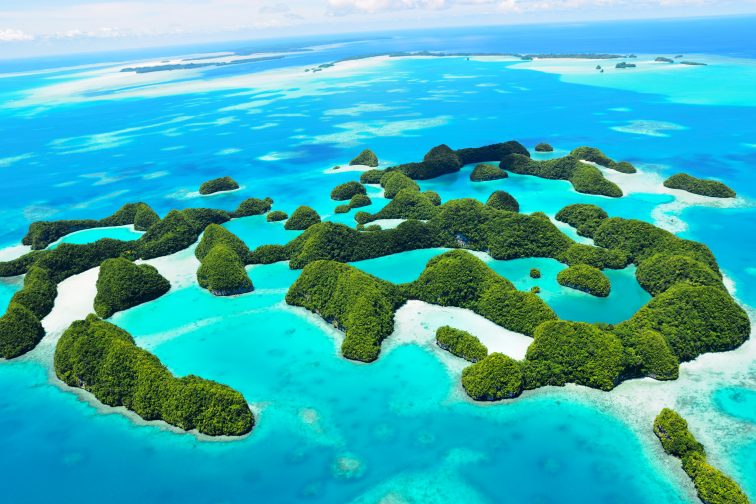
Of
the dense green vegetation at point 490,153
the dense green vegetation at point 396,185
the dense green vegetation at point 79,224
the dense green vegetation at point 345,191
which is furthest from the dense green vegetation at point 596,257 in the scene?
the dense green vegetation at point 79,224

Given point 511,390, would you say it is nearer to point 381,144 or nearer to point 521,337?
point 521,337

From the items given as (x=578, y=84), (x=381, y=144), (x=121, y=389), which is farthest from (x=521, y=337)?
(x=578, y=84)

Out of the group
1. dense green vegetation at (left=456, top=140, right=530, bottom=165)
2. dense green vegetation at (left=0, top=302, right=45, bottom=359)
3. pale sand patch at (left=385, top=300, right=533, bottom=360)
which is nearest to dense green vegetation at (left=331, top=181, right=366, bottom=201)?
dense green vegetation at (left=456, top=140, right=530, bottom=165)

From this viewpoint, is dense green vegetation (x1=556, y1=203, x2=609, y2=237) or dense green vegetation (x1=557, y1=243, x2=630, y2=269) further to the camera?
dense green vegetation (x1=556, y1=203, x2=609, y2=237)

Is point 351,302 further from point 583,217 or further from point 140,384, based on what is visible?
point 583,217

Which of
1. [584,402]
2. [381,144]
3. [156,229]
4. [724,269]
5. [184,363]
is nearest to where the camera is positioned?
[584,402]

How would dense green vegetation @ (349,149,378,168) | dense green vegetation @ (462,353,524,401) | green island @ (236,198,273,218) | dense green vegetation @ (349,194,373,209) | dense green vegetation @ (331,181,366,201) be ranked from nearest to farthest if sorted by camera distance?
dense green vegetation @ (462,353,524,401)
green island @ (236,198,273,218)
dense green vegetation @ (349,194,373,209)
dense green vegetation @ (331,181,366,201)
dense green vegetation @ (349,149,378,168)

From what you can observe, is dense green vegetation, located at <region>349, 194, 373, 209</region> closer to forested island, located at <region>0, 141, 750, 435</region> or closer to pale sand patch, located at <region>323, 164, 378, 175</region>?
forested island, located at <region>0, 141, 750, 435</region>

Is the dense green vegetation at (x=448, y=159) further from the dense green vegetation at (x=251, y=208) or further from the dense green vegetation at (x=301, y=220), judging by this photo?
the dense green vegetation at (x=251, y=208)
